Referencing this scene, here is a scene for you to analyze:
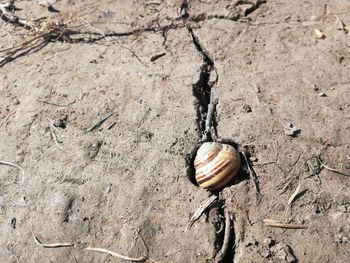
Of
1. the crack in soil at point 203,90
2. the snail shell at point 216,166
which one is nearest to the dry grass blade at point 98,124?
the crack in soil at point 203,90

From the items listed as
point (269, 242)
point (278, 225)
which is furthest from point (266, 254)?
point (278, 225)

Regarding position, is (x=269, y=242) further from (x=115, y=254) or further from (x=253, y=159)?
(x=115, y=254)

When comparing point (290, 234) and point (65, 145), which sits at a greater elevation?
point (65, 145)

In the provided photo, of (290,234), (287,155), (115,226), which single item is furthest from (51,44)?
(290,234)

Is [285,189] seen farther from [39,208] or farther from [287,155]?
[39,208]

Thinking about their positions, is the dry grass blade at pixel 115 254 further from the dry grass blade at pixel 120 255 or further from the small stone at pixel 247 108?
the small stone at pixel 247 108
